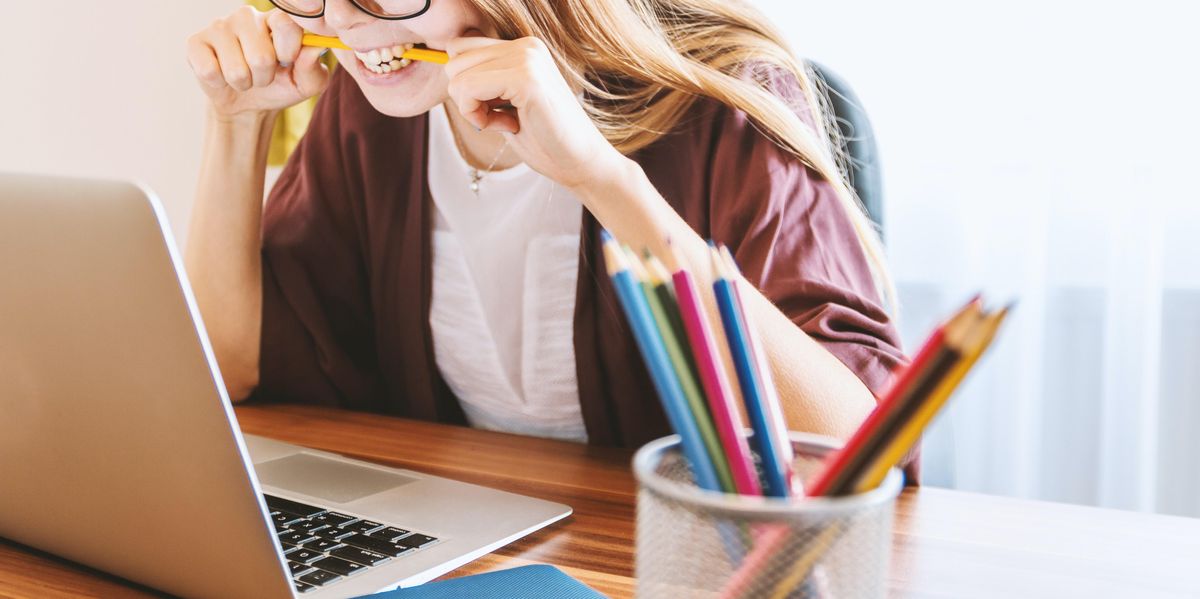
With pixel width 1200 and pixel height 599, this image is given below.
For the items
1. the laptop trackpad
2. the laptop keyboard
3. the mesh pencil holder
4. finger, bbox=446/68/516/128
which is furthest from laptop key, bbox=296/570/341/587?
finger, bbox=446/68/516/128

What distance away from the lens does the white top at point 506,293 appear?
3.68ft

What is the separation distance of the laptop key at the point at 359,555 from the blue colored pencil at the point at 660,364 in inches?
11.9

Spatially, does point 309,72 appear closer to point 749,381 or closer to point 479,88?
point 479,88

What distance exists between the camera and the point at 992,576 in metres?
0.60

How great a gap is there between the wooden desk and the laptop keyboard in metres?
0.05

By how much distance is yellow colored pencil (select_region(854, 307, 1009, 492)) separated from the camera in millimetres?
267

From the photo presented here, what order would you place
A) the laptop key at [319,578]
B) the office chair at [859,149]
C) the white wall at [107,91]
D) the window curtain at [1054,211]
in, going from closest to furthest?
the laptop key at [319,578], the office chair at [859,149], the window curtain at [1054,211], the white wall at [107,91]

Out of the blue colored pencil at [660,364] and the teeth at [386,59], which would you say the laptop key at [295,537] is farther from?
the teeth at [386,59]

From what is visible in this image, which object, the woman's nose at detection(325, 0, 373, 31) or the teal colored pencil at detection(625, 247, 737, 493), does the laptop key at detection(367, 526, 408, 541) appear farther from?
the woman's nose at detection(325, 0, 373, 31)

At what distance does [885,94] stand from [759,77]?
0.90 metres

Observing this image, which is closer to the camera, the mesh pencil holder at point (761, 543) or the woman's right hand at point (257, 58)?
the mesh pencil holder at point (761, 543)

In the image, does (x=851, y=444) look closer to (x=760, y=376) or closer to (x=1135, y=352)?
(x=760, y=376)

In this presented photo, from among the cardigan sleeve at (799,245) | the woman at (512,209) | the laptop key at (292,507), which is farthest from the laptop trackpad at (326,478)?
the cardigan sleeve at (799,245)

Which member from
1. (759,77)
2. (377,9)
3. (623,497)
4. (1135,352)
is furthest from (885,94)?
(623,497)
